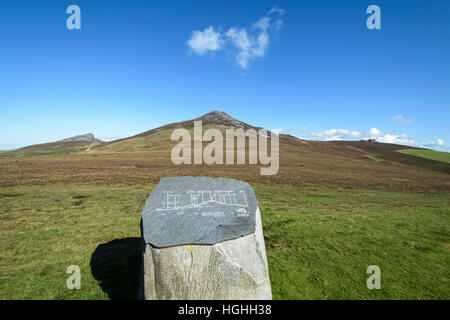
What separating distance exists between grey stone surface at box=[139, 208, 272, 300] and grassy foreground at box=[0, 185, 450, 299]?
1840 mm

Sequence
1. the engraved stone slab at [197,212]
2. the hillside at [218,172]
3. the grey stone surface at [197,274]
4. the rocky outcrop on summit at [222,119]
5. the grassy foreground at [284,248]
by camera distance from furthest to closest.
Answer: the rocky outcrop on summit at [222,119], the hillside at [218,172], the grassy foreground at [284,248], the engraved stone slab at [197,212], the grey stone surface at [197,274]

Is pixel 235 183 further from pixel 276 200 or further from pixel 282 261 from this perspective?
pixel 276 200

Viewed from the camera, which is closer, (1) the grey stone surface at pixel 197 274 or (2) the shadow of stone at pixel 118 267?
(1) the grey stone surface at pixel 197 274

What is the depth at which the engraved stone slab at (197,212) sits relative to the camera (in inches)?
228

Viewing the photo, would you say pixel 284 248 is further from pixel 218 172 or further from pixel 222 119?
pixel 222 119

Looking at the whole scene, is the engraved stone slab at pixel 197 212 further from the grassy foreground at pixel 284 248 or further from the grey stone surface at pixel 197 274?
the grassy foreground at pixel 284 248

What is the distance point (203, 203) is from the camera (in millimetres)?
7266

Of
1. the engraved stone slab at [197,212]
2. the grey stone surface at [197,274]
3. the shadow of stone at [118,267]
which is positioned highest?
the engraved stone slab at [197,212]

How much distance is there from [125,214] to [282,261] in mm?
10598

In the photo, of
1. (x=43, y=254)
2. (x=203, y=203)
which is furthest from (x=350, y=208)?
(x=43, y=254)

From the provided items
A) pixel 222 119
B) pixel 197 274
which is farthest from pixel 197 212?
pixel 222 119

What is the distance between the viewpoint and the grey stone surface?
5.50 m

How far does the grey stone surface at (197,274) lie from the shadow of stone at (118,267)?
1855 millimetres

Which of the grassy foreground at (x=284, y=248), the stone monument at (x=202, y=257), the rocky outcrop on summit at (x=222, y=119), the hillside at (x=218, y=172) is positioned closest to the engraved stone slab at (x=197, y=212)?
→ the stone monument at (x=202, y=257)
